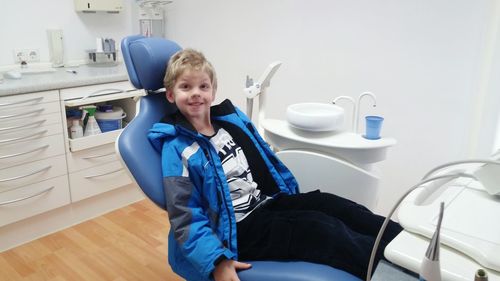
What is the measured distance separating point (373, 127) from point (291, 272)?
2.50ft

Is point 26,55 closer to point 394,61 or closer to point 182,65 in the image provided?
Result: point 182,65

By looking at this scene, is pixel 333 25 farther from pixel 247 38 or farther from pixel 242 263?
pixel 242 263

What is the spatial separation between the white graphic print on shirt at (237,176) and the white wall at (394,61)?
3.27ft

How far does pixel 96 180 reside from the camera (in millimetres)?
2490

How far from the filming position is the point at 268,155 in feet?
5.24

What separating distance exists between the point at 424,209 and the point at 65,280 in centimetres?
170

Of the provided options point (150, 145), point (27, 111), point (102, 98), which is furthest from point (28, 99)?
point (150, 145)

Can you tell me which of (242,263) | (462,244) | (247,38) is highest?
(247,38)

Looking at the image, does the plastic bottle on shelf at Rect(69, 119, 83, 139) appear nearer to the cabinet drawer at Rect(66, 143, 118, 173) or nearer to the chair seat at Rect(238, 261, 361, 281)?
the cabinet drawer at Rect(66, 143, 118, 173)

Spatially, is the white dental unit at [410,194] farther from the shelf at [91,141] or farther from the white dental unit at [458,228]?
the shelf at [91,141]

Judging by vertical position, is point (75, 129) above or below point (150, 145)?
below

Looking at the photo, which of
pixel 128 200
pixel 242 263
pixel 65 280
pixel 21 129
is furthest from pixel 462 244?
pixel 128 200

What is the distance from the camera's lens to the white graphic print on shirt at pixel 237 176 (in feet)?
4.73

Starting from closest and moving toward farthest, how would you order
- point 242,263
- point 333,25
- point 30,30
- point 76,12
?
1. point 242,263
2. point 333,25
3. point 30,30
4. point 76,12
